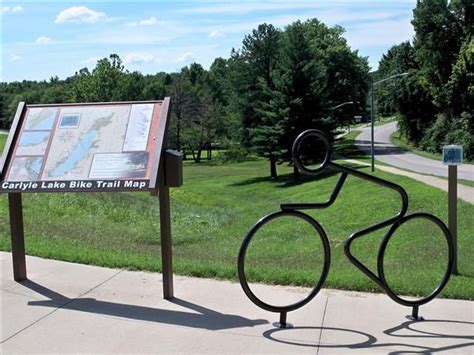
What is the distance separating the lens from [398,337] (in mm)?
4129

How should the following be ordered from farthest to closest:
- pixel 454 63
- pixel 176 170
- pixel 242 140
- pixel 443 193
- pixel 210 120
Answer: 1. pixel 210 120
2. pixel 454 63
3. pixel 242 140
4. pixel 443 193
5. pixel 176 170

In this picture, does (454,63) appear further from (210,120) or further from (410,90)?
(210,120)

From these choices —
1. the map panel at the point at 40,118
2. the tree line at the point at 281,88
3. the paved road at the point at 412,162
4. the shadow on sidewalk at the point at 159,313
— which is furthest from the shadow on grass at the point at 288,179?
the shadow on sidewalk at the point at 159,313

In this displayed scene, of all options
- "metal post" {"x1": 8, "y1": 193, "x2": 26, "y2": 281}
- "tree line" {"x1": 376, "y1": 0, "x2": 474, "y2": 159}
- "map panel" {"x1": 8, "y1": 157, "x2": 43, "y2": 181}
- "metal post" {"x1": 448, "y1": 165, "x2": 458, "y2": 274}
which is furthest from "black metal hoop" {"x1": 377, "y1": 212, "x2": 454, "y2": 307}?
"tree line" {"x1": 376, "y1": 0, "x2": 474, "y2": 159}

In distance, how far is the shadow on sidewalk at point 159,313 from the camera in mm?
4441

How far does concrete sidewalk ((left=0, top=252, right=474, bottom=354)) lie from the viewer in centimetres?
398

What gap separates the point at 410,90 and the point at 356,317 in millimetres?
57012

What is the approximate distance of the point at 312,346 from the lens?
3969 mm

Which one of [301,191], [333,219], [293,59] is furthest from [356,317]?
[293,59]

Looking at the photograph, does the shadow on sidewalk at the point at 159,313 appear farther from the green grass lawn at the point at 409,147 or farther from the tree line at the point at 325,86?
the green grass lawn at the point at 409,147

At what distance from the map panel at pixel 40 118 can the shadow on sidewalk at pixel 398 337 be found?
3015 mm

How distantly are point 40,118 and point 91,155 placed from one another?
86 cm

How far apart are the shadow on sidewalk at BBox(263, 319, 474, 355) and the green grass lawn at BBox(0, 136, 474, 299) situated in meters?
0.87

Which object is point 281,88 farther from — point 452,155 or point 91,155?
point 91,155
